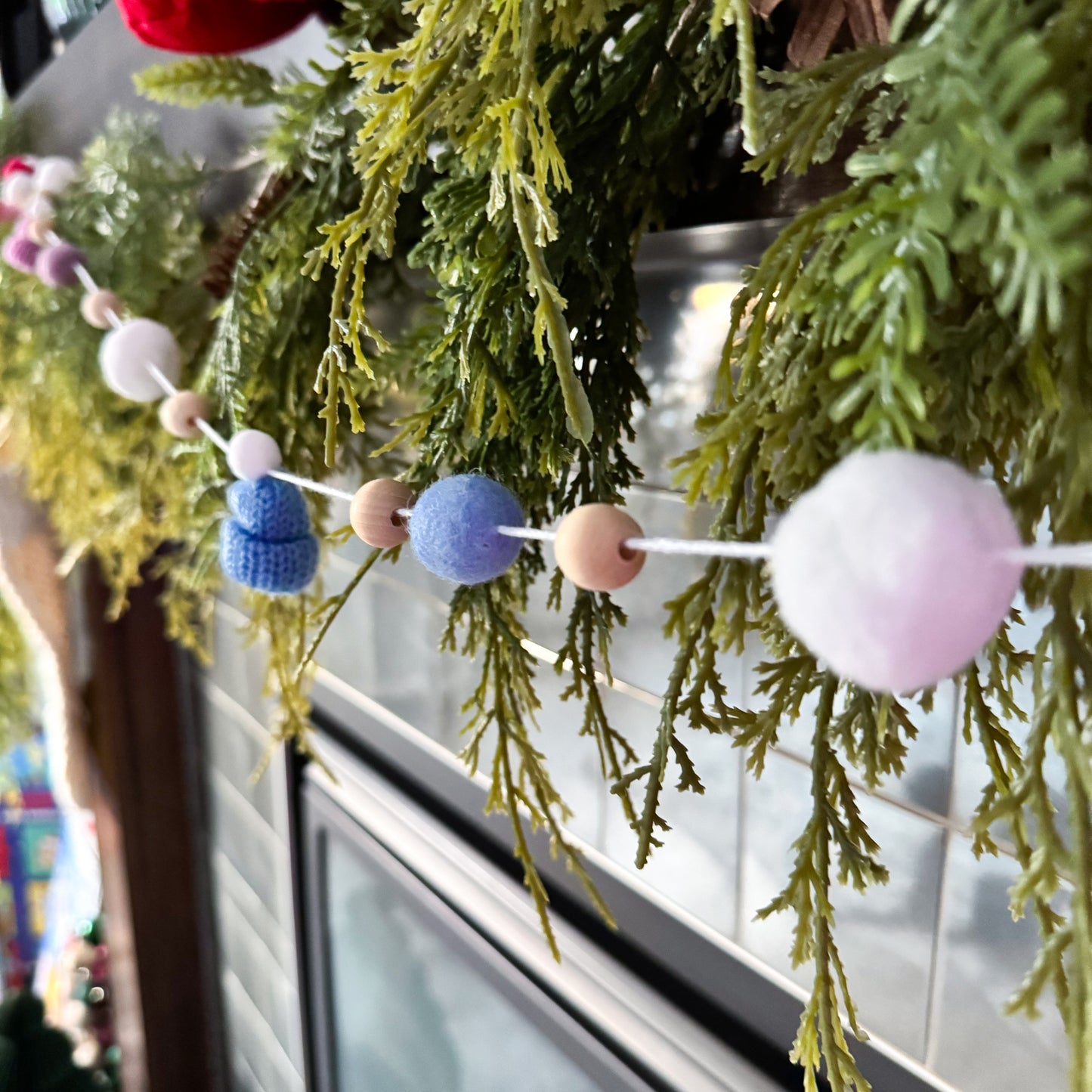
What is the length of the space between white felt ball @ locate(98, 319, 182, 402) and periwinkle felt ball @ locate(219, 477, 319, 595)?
18 cm

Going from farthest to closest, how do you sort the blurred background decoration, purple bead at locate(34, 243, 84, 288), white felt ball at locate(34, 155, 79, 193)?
the blurred background decoration
white felt ball at locate(34, 155, 79, 193)
purple bead at locate(34, 243, 84, 288)

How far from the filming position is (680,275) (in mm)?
532

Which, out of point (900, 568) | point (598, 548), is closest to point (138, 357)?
point (598, 548)

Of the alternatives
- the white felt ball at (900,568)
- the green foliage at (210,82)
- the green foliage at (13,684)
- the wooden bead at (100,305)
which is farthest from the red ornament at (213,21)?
the green foliage at (13,684)

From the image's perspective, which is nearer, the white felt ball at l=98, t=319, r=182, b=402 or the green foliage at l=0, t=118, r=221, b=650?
the white felt ball at l=98, t=319, r=182, b=402

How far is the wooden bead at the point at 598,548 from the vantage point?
0.85 ft

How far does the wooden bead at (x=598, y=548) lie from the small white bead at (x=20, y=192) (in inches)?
28.2

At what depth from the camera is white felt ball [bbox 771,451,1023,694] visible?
0.17 metres

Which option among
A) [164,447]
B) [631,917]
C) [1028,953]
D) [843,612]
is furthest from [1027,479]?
[164,447]

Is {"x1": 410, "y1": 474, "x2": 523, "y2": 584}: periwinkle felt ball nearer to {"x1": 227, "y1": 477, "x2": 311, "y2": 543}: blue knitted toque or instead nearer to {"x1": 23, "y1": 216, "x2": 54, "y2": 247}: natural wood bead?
{"x1": 227, "y1": 477, "x2": 311, "y2": 543}: blue knitted toque

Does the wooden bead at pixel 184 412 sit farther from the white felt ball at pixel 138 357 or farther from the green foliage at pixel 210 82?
the green foliage at pixel 210 82

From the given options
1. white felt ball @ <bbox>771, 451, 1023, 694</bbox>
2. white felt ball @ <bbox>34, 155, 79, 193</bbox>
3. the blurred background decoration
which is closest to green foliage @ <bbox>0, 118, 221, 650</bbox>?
white felt ball @ <bbox>34, 155, 79, 193</bbox>

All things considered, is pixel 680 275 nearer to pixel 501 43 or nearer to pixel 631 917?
pixel 501 43

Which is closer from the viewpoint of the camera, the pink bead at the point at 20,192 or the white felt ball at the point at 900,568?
the white felt ball at the point at 900,568
